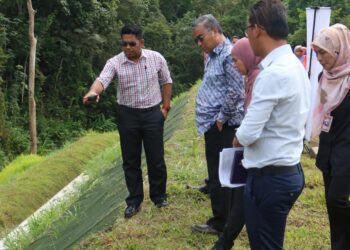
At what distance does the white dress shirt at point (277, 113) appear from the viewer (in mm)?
2262

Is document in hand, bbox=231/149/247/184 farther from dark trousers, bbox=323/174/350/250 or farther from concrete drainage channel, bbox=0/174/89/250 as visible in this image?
concrete drainage channel, bbox=0/174/89/250

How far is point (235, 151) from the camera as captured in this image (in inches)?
109

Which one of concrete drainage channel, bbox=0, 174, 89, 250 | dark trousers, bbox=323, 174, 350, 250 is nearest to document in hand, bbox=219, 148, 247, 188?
dark trousers, bbox=323, 174, 350, 250

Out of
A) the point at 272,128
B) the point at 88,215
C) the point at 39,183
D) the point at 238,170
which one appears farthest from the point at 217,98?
the point at 39,183

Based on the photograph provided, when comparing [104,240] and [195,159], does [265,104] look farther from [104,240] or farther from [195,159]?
[195,159]

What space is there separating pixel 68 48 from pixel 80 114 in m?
3.00

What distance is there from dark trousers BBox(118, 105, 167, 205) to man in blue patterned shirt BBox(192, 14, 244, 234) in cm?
67

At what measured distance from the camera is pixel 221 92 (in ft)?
12.0

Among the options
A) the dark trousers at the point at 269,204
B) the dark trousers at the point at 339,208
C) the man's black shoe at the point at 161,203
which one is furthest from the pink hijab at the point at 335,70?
the man's black shoe at the point at 161,203

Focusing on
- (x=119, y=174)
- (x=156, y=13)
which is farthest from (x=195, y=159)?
(x=156, y=13)

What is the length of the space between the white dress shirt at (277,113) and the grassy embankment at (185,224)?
1.64m

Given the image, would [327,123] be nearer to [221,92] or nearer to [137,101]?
[221,92]

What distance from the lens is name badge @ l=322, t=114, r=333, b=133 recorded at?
10.3 ft

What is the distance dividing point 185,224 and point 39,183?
16.9 ft
